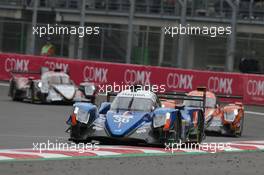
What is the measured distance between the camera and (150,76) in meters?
33.2

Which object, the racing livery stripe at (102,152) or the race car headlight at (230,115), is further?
the race car headlight at (230,115)

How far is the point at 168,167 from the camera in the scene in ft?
41.7

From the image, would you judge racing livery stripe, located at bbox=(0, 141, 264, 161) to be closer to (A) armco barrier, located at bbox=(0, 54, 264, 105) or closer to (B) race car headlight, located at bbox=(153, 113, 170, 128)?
(B) race car headlight, located at bbox=(153, 113, 170, 128)

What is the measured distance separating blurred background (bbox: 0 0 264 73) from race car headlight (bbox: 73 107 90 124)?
1788 cm

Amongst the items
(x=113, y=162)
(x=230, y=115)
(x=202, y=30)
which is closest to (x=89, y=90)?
(x=230, y=115)

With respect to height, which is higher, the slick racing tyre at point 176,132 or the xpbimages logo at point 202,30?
the xpbimages logo at point 202,30

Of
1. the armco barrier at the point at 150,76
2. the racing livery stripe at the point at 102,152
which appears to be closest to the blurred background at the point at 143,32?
the armco barrier at the point at 150,76

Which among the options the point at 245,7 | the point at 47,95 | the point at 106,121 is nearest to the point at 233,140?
the point at 106,121

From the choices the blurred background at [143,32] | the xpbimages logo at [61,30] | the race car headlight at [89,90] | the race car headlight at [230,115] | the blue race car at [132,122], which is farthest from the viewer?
the xpbimages logo at [61,30]

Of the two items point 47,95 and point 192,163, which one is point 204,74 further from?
point 192,163

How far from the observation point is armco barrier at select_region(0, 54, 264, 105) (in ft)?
102

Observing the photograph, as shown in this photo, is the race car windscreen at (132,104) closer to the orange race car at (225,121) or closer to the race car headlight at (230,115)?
the orange race car at (225,121)

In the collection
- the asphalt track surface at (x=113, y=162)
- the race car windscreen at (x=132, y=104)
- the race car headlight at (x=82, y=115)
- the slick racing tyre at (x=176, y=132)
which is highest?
the race car windscreen at (x=132, y=104)

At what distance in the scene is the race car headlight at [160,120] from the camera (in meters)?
15.6
